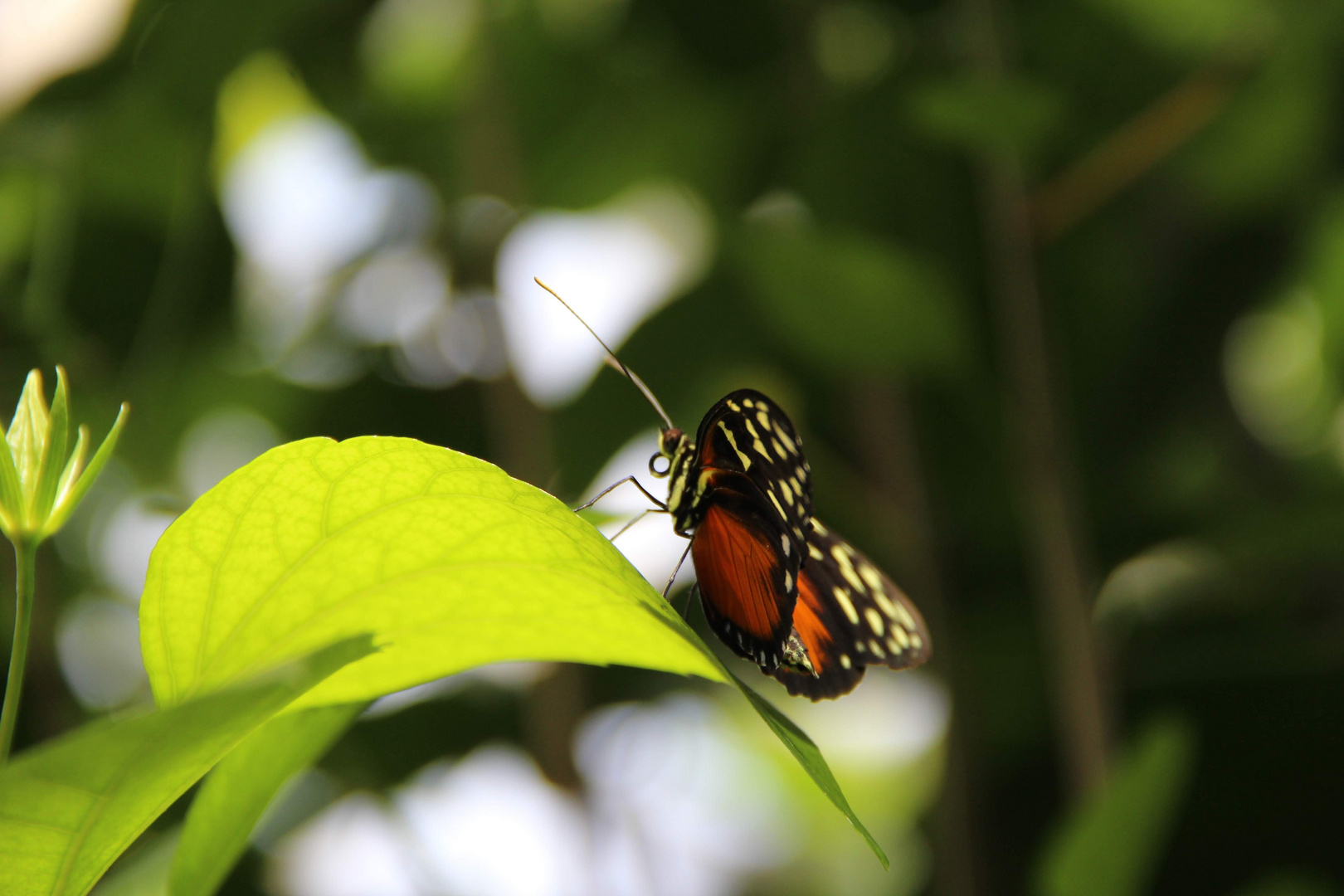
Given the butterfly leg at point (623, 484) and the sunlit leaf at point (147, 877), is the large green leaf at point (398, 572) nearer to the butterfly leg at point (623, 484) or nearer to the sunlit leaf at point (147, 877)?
the sunlit leaf at point (147, 877)

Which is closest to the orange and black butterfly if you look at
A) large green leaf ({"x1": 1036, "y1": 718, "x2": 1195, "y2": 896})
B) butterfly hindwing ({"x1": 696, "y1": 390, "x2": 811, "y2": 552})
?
butterfly hindwing ({"x1": 696, "y1": 390, "x2": 811, "y2": 552})

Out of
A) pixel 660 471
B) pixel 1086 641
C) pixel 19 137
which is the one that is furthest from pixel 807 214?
pixel 19 137

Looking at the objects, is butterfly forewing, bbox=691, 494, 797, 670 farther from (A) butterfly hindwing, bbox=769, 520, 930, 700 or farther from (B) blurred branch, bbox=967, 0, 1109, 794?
(B) blurred branch, bbox=967, 0, 1109, 794

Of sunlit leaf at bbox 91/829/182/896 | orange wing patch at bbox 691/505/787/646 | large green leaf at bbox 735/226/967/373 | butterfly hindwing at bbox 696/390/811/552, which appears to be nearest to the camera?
sunlit leaf at bbox 91/829/182/896

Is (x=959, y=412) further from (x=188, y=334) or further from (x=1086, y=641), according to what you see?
(x=188, y=334)

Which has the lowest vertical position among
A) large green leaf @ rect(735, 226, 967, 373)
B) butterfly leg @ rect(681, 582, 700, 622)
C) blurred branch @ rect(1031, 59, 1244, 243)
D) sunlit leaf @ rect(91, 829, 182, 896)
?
sunlit leaf @ rect(91, 829, 182, 896)

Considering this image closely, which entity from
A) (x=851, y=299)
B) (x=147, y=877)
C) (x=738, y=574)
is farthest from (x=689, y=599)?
(x=147, y=877)
